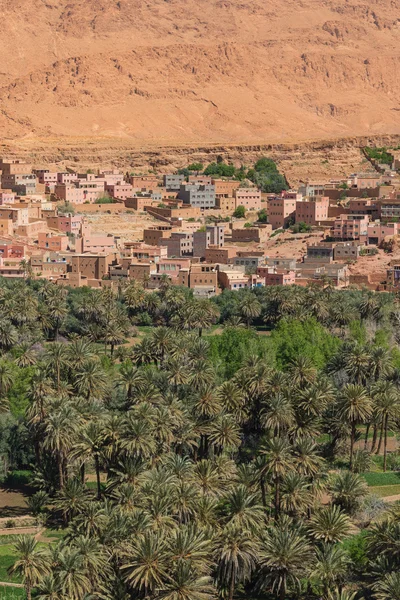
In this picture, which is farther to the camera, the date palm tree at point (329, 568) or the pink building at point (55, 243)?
the pink building at point (55, 243)

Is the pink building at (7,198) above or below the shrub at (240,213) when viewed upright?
above

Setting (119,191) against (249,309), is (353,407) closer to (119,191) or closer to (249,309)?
(249,309)

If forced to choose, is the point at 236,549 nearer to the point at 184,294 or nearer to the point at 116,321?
the point at 116,321

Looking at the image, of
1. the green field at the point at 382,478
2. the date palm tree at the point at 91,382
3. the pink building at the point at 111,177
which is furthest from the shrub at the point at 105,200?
the green field at the point at 382,478

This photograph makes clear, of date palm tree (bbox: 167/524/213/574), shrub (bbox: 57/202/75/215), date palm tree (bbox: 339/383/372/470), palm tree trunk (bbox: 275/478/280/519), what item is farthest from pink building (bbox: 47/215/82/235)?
date palm tree (bbox: 167/524/213/574)

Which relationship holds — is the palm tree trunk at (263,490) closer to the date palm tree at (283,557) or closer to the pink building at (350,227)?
the date palm tree at (283,557)

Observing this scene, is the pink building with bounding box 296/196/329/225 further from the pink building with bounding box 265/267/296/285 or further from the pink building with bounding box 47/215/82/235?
the pink building with bounding box 47/215/82/235
